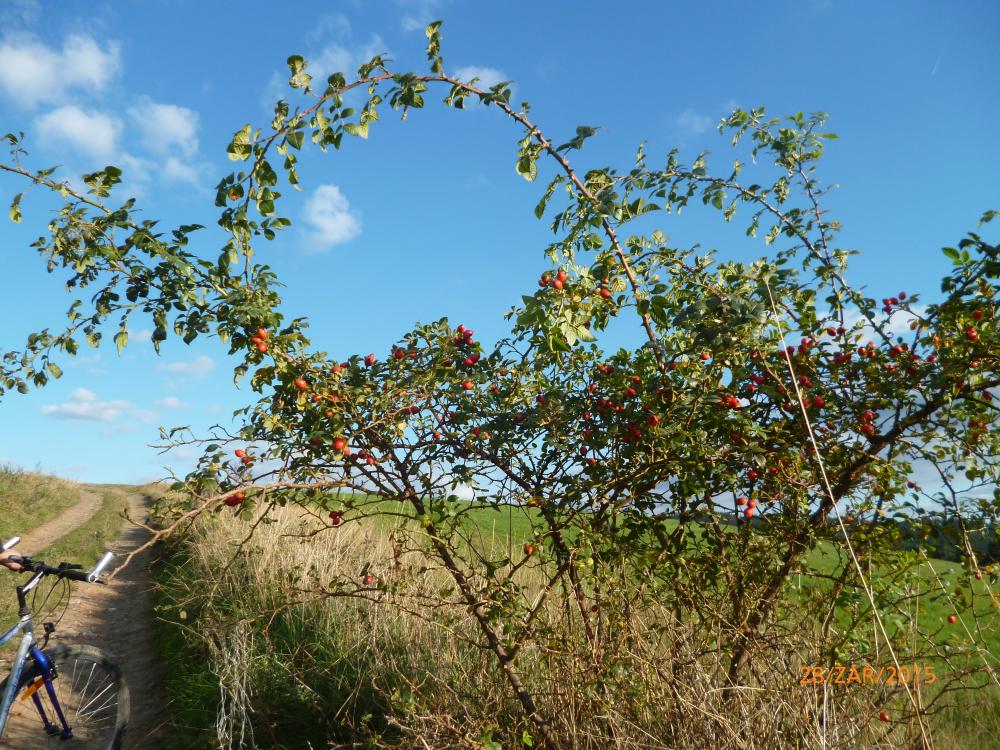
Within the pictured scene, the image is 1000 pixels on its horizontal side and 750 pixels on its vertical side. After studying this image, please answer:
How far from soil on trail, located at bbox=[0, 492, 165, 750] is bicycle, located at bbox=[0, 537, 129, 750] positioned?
18 centimetres

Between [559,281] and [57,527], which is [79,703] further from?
[57,527]

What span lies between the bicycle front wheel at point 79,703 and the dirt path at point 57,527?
22.0 feet

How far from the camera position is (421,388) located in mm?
3549

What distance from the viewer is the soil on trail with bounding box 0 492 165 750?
555 cm

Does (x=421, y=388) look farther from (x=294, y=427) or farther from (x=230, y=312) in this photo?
(x=230, y=312)

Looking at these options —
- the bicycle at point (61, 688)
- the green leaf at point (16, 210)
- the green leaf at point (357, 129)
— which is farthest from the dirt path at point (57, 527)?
the green leaf at point (357, 129)

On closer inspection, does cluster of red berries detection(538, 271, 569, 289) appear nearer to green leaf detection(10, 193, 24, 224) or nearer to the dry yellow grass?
the dry yellow grass

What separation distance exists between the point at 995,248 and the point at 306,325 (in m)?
3.24

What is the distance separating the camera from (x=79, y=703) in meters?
5.23

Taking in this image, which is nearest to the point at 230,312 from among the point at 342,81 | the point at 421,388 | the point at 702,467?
the point at 421,388

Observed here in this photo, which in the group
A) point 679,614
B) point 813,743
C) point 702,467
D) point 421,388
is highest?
point 421,388

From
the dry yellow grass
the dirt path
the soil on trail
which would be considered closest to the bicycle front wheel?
the soil on trail

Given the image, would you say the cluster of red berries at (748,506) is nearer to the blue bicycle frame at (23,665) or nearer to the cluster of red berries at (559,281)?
the cluster of red berries at (559,281)

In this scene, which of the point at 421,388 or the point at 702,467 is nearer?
the point at 702,467
